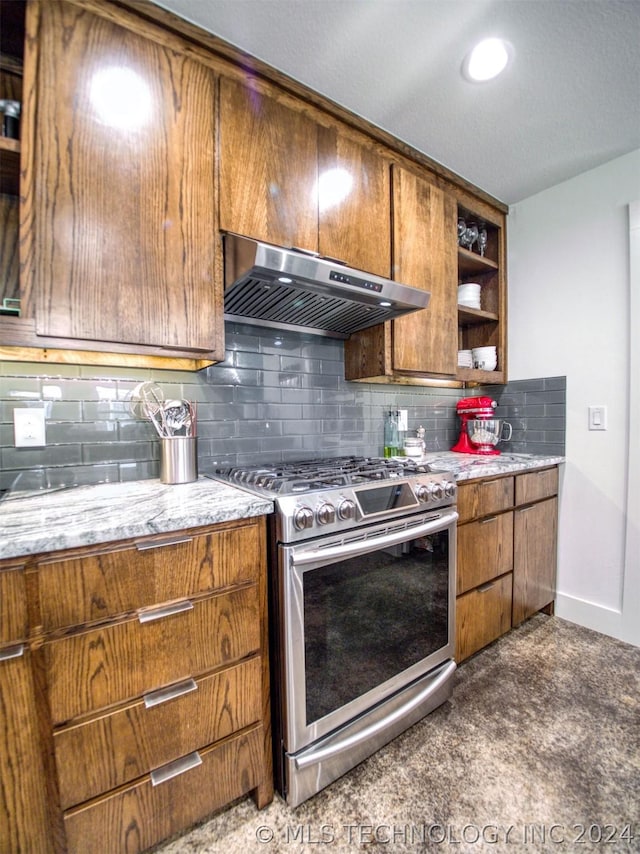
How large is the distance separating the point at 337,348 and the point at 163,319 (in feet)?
3.34

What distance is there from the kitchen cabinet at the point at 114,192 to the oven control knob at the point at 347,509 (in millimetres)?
690

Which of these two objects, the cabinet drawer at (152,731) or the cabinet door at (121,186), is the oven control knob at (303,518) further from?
the cabinet door at (121,186)

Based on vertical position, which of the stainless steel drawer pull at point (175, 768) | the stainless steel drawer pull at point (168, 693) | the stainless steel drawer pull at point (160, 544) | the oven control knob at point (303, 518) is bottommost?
the stainless steel drawer pull at point (175, 768)

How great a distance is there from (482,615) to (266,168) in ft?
7.06

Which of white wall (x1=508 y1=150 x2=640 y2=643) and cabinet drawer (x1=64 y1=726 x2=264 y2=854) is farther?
white wall (x1=508 y1=150 x2=640 y2=643)

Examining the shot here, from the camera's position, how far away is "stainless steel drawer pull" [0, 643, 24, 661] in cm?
76

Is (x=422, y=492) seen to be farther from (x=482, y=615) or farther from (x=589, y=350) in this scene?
(x=589, y=350)

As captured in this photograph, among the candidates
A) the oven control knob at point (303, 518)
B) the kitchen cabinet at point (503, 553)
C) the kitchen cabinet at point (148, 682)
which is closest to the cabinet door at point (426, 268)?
the kitchen cabinet at point (503, 553)

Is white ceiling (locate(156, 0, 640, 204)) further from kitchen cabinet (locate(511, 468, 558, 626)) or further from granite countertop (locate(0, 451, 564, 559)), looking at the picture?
kitchen cabinet (locate(511, 468, 558, 626))

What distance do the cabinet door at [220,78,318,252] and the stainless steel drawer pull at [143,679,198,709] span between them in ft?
4.69

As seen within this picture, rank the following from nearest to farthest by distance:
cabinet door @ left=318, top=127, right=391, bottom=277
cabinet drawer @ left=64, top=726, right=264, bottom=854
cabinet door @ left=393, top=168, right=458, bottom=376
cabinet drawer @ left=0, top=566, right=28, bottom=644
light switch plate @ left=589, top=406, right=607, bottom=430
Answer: cabinet drawer @ left=0, top=566, right=28, bottom=644
cabinet drawer @ left=64, top=726, right=264, bottom=854
cabinet door @ left=318, top=127, right=391, bottom=277
cabinet door @ left=393, top=168, right=458, bottom=376
light switch plate @ left=589, top=406, right=607, bottom=430

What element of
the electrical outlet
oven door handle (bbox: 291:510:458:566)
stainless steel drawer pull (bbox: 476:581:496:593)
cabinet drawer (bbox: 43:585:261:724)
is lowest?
stainless steel drawer pull (bbox: 476:581:496:593)

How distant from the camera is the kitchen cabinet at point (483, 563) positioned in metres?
1.64

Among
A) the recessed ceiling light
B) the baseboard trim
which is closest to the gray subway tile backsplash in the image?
the baseboard trim
